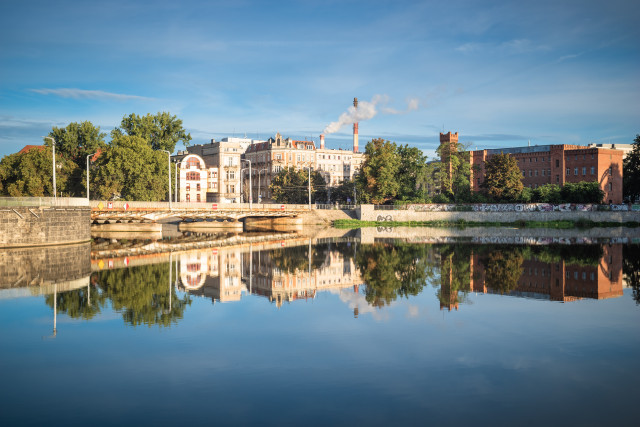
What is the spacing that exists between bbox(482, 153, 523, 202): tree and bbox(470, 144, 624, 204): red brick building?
11.6 metres

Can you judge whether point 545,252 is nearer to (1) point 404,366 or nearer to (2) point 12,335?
(1) point 404,366

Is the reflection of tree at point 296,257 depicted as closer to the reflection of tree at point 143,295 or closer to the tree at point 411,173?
the reflection of tree at point 143,295

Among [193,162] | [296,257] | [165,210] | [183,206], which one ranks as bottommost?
[296,257]

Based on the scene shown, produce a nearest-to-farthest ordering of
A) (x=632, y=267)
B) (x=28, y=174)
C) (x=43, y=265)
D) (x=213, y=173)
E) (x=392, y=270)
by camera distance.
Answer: (x=43, y=265), (x=392, y=270), (x=632, y=267), (x=28, y=174), (x=213, y=173)

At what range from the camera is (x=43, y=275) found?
3438cm

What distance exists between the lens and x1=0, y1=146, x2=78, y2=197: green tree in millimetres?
74250

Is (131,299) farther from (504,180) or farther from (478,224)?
(504,180)

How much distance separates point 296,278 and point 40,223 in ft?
93.1

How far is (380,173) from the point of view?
10112 cm

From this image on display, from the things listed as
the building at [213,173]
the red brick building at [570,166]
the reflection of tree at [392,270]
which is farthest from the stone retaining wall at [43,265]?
the red brick building at [570,166]

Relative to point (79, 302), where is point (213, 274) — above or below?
below

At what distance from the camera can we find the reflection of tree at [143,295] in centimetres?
2356

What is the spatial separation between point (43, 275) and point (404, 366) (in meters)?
25.7

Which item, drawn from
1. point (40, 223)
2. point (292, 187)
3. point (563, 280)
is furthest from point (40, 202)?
point (292, 187)
